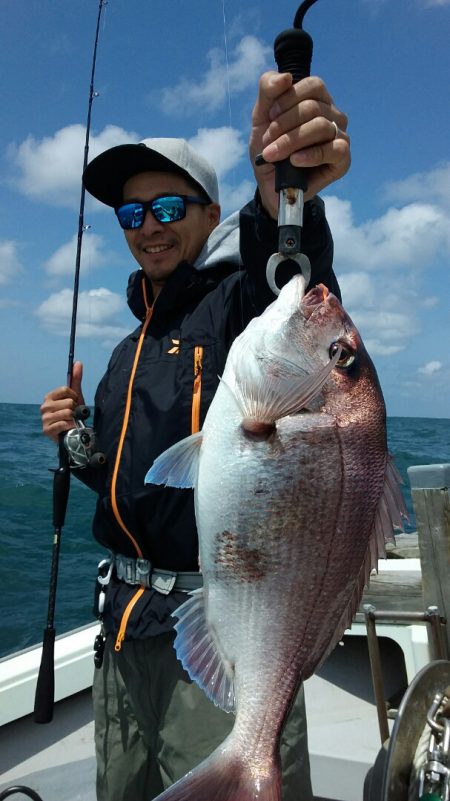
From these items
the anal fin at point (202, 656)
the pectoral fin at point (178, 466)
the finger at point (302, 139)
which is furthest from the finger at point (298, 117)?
the anal fin at point (202, 656)

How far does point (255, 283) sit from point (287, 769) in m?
1.55

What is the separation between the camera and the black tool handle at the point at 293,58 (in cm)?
138

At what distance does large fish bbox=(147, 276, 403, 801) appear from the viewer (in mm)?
1338

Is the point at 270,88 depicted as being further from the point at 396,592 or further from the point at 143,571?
the point at 396,592

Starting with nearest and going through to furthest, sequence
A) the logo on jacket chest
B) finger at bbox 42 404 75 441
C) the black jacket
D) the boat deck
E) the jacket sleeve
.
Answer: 1. the jacket sleeve
2. the black jacket
3. the logo on jacket chest
4. finger at bbox 42 404 75 441
5. the boat deck

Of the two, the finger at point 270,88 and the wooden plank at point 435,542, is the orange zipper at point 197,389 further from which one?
the wooden plank at point 435,542

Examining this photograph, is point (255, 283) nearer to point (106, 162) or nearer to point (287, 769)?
point (106, 162)

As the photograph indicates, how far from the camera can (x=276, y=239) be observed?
176cm

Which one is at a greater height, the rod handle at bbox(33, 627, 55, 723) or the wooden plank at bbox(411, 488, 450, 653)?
the wooden plank at bbox(411, 488, 450, 653)

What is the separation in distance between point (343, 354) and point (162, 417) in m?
0.77

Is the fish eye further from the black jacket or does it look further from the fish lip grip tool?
the black jacket

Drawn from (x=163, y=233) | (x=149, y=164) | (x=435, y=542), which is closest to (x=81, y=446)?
(x=163, y=233)

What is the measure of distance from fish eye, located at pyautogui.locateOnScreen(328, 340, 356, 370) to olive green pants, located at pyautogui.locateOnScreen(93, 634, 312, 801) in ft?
3.75

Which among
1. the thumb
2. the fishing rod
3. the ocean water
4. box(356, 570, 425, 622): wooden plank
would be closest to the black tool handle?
the fishing rod
